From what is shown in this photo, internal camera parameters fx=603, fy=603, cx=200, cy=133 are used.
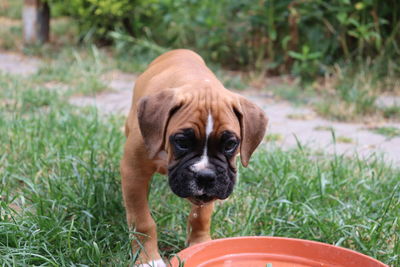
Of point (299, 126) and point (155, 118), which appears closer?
point (155, 118)

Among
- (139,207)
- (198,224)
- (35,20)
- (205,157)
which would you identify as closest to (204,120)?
(205,157)

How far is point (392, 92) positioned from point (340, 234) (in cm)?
471

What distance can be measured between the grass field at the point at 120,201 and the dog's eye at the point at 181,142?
70 cm

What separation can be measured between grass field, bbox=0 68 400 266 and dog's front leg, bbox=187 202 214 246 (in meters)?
0.11

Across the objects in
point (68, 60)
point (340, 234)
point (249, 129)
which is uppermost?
point (249, 129)

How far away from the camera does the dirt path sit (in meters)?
6.05

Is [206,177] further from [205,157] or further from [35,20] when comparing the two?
[35,20]

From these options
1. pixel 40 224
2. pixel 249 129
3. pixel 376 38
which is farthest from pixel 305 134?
pixel 40 224

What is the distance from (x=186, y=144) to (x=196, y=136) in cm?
8

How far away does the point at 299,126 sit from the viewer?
6906 mm

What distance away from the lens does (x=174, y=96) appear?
338 centimetres

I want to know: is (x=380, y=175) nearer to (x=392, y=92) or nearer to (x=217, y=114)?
(x=217, y=114)

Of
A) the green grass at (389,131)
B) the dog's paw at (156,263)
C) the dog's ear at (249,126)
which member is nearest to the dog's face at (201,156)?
the dog's ear at (249,126)

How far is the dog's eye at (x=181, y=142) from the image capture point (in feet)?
10.7
